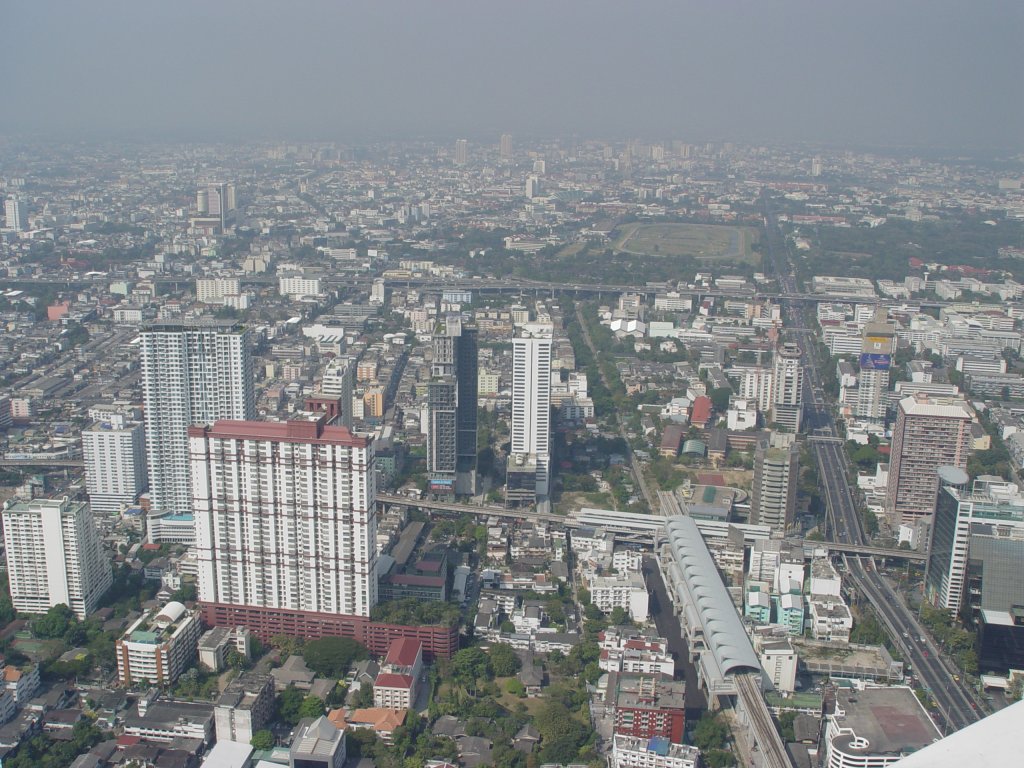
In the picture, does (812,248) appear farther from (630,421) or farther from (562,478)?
(562,478)

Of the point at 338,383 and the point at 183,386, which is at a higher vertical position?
the point at 183,386

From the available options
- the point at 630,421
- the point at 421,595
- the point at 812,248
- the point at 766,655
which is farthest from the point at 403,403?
the point at 812,248

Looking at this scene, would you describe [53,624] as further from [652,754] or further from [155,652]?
[652,754]

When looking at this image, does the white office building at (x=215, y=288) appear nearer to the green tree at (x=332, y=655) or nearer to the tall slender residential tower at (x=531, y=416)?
the tall slender residential tower at (x=531, y=416)

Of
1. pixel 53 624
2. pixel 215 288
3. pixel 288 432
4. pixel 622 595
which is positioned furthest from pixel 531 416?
pixel 215 288

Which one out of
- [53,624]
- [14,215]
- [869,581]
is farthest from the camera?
[14,215]

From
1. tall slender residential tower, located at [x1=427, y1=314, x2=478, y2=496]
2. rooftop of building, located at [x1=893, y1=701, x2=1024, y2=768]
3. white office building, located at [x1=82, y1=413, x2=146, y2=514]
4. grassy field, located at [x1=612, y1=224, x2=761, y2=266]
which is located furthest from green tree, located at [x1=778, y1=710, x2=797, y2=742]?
grassy field, located at [x1=612, y1=224, x2=761, y2=266]
